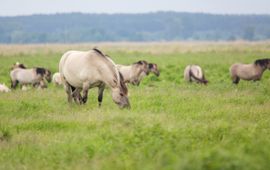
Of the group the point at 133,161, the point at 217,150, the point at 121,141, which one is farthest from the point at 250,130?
the point at 217,150

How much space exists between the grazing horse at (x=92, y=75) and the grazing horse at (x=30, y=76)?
26.8 ft

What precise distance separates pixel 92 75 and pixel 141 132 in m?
6.22

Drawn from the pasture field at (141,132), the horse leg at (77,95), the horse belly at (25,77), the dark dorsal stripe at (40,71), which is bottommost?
the horse belly at (25,77)

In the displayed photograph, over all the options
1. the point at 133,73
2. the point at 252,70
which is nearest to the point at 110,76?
the point at 133,73

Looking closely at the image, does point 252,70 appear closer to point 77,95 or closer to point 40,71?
point 40,71

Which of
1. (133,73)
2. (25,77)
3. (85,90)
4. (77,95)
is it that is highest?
(85,90)

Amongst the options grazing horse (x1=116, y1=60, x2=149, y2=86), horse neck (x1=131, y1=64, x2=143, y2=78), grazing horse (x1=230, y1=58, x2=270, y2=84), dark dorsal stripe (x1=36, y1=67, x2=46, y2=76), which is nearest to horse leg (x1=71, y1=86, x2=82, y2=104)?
dark dorsal stripe (x1=36, y1=67, x2=46, y2=76)

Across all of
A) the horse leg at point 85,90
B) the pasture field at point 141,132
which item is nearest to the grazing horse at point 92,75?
the horse leg at point 85,90

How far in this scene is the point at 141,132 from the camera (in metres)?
9.98

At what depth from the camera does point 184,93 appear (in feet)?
61.5

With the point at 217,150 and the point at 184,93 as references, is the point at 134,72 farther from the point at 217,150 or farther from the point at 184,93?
the point at 217,150

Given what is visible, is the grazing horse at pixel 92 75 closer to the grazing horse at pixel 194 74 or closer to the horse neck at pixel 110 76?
the horse neck at pixel 110 76

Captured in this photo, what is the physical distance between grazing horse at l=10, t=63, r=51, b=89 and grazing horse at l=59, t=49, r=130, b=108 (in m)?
8.17

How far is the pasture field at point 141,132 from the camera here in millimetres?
7379
